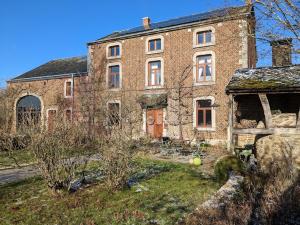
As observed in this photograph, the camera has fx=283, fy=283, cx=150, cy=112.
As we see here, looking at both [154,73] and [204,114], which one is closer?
[204,114]

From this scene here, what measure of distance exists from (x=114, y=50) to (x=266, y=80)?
1300 cm

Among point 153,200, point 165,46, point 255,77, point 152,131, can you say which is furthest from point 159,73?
point 153,200

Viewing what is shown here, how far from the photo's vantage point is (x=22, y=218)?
16.6ft

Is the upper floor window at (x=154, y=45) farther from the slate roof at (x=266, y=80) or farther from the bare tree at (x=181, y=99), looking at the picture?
the slate roof at (x=266, y=80)

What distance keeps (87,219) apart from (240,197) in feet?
9.57

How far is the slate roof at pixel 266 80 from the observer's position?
29.6ft

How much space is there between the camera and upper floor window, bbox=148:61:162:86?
18.6m

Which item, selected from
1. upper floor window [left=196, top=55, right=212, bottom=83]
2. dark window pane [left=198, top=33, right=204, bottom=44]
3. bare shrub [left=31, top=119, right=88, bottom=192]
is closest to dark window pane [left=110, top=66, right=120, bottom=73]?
upper floor window [left=196, top=55, right=212, bottom=83]

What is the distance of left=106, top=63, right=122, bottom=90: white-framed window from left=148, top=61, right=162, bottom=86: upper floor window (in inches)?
96.8

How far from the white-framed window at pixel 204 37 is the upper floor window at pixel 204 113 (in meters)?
3.40

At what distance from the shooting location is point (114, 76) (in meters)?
20.4

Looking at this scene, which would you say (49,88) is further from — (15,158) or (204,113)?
(204,113)

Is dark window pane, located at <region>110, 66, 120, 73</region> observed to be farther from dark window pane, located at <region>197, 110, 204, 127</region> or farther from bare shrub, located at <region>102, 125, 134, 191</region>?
bare shrub, located at <region>102, 125, 134, 191</region>

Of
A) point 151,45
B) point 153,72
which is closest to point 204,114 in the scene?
point 153,72
